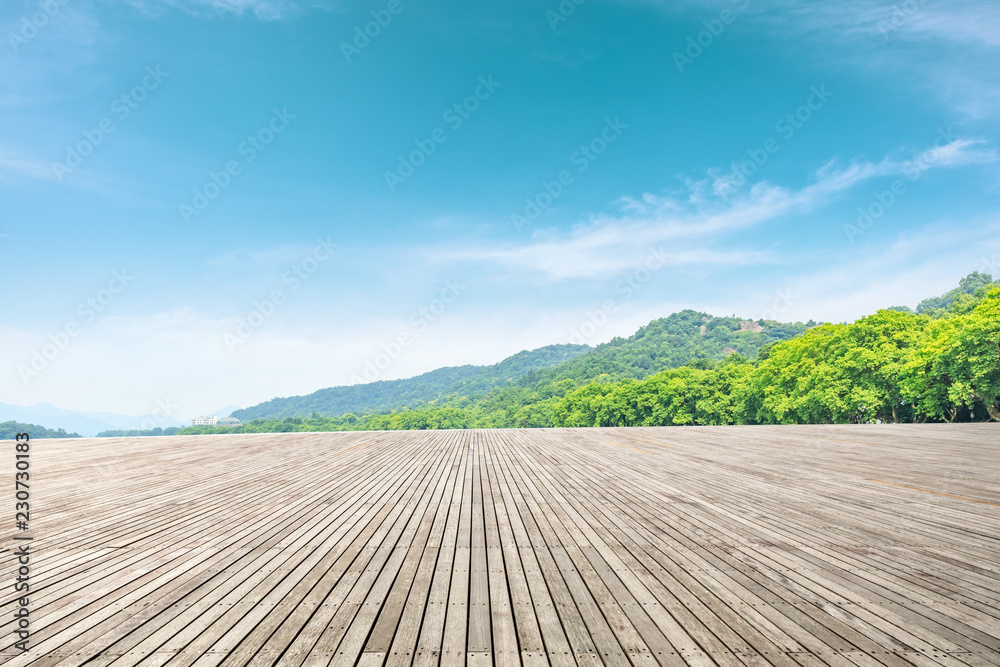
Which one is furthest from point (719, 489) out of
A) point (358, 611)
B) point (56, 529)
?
point (56, 529)

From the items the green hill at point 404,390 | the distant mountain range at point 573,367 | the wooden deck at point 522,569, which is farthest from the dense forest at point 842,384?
the green hill at point 404,390

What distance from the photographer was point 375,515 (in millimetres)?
5066

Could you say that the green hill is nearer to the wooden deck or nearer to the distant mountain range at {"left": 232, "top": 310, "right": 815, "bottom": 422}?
the distant mountain range at {"left": 232, "top": 310, "right": 815, "bottom": 422}

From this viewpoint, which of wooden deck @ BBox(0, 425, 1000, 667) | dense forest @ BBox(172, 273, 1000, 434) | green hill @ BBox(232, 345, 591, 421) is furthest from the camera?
green hill @ BBox(232, 345, 591, 421)

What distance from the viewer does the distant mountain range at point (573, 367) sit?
98438 mm

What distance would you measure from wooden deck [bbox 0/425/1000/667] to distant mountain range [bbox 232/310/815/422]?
74259mm

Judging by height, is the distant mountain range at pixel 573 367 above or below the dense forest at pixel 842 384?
above

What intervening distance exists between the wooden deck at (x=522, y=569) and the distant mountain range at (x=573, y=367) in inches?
2924

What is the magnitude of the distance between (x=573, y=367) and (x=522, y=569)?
103 metres

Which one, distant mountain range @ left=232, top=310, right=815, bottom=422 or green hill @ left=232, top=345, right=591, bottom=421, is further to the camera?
green hill @ left=232, top=345, right=591, bottom=421

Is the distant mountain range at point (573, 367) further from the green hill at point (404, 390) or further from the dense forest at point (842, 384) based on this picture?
the dense forest at point (842, 384)

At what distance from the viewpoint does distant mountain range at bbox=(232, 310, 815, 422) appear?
98.4 m

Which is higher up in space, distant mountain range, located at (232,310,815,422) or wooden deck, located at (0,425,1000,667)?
distant mountain range, located at (232,310,815,422)

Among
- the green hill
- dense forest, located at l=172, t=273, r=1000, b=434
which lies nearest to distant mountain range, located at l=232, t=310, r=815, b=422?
the green hill
